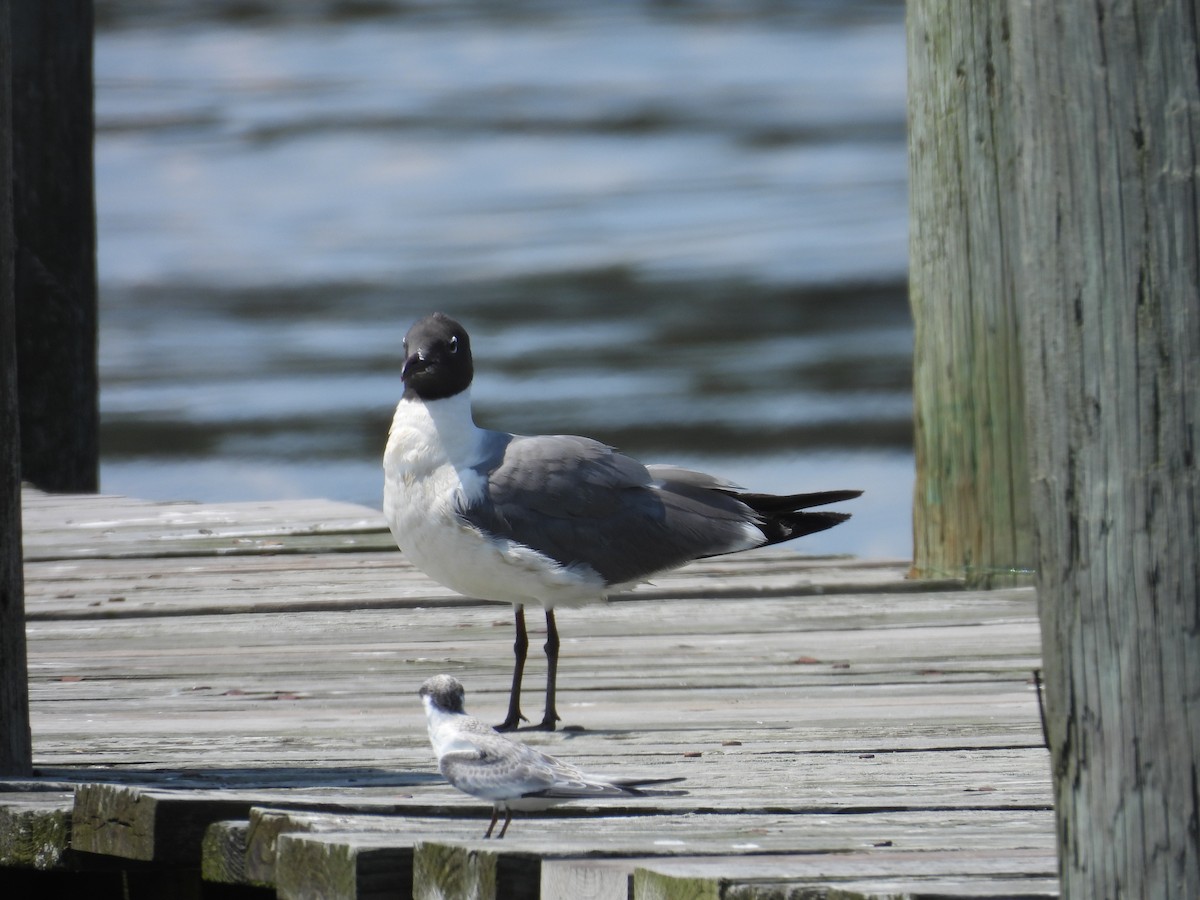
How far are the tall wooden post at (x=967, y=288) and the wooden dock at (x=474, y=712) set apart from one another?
23cm

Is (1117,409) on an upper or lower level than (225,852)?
upper

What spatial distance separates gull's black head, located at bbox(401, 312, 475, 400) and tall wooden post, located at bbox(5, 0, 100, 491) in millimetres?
3116

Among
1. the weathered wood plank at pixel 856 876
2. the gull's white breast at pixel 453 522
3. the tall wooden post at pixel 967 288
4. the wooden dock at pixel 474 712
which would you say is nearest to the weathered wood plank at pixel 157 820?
the wooden dock at pixel 474 712

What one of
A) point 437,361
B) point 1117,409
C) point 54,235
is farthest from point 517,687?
point 54,235

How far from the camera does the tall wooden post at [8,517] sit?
3.32 meters

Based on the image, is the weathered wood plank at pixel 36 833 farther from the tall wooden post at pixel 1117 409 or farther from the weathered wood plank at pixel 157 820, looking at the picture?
the tall wooden post at pixel 1117 409

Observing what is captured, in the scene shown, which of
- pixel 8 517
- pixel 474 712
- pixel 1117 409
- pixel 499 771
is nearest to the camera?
pixel 1117 409

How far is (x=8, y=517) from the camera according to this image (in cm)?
332

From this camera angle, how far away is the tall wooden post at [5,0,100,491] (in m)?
7.00

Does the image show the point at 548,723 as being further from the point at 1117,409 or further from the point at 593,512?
the point at 1117,409

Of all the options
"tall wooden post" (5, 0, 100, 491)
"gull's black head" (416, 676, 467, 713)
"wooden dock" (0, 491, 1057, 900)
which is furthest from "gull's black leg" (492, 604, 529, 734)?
"tall wooden post" (5, 0, 100, 491)

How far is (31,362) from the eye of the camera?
23.8 ft

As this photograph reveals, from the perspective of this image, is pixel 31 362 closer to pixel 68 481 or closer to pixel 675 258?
pixel 68 481

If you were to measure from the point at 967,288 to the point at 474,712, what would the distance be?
1741 millimetres
